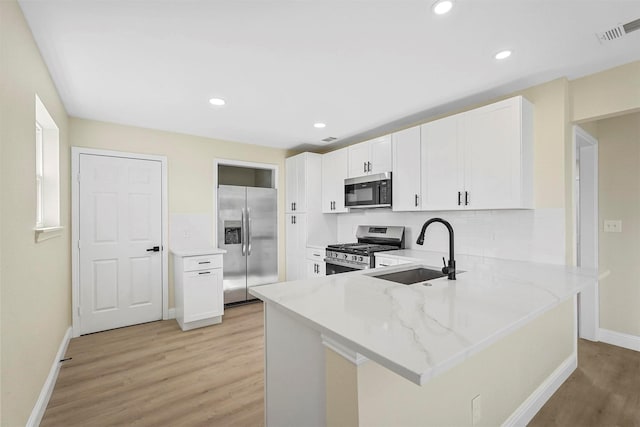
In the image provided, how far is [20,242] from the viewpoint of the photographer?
1555mm

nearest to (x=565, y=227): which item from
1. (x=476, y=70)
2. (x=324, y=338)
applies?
(x=476, y=70)

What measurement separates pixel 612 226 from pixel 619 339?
3.62 ft

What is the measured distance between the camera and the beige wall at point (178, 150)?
338 cm

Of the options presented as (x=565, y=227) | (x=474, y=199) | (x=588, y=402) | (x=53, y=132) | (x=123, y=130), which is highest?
(x=123, y=130)

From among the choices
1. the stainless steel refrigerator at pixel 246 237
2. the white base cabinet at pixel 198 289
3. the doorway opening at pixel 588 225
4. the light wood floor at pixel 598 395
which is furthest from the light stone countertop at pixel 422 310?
the stainless steel refrigerator at pixel 246 237

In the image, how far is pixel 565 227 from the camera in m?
2.36

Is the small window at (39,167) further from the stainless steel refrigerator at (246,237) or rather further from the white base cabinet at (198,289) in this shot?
the stainless steel refrigerator at (246,237)

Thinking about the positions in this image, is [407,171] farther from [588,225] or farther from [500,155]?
[588,225]

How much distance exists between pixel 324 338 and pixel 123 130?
145 inches

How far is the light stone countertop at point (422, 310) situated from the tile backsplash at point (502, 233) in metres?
0.57

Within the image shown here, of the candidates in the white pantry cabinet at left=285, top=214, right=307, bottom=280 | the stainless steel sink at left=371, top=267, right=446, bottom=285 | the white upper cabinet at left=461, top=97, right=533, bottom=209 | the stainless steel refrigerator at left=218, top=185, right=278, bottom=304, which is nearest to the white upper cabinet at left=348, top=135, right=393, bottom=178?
the white upper cabinet at left=461, top=97, right=533, bottom=209

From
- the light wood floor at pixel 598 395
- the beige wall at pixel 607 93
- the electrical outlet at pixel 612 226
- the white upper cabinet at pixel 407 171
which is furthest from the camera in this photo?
the white upper cabinet at pixel 407 171

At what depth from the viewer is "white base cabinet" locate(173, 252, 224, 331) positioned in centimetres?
342

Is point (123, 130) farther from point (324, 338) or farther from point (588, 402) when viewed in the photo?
point (588, 402)
